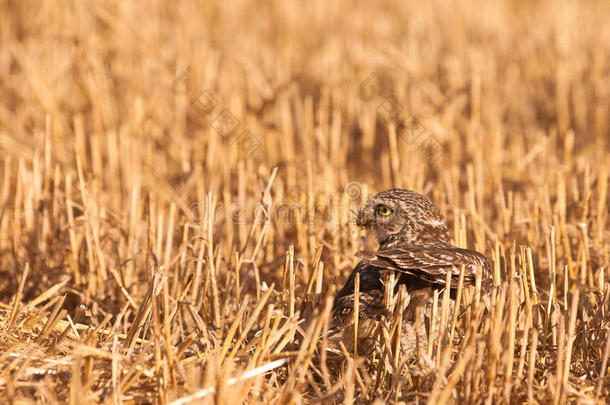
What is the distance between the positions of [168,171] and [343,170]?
1.57m

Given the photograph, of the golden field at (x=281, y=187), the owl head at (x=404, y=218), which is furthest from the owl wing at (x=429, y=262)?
the owl head at (x=404, y=218)

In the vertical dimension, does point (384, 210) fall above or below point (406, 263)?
above

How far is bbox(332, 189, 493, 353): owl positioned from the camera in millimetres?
2994

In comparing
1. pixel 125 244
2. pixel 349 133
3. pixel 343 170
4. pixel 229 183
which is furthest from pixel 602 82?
pixel 125 244

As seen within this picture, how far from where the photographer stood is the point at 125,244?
4.54 meters

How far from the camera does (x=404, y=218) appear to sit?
3.61m

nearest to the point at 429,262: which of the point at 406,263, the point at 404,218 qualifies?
the point at 406,263

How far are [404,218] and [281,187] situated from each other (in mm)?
1456

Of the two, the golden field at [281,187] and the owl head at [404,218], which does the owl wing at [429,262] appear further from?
the owl head at [404,218]

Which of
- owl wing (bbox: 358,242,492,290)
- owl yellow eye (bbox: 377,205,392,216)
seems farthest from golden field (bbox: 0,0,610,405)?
owl yellow eye (bbox: 377,205,392,216)

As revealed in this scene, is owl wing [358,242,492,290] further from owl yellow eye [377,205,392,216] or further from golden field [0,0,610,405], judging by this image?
owl yellow eye [377,205,392,216]

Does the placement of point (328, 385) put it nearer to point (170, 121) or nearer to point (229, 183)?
point (229, 183)

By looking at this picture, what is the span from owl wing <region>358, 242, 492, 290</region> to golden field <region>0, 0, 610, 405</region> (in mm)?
119

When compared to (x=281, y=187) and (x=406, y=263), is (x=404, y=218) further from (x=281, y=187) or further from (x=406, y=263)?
(x=281, y=187)
